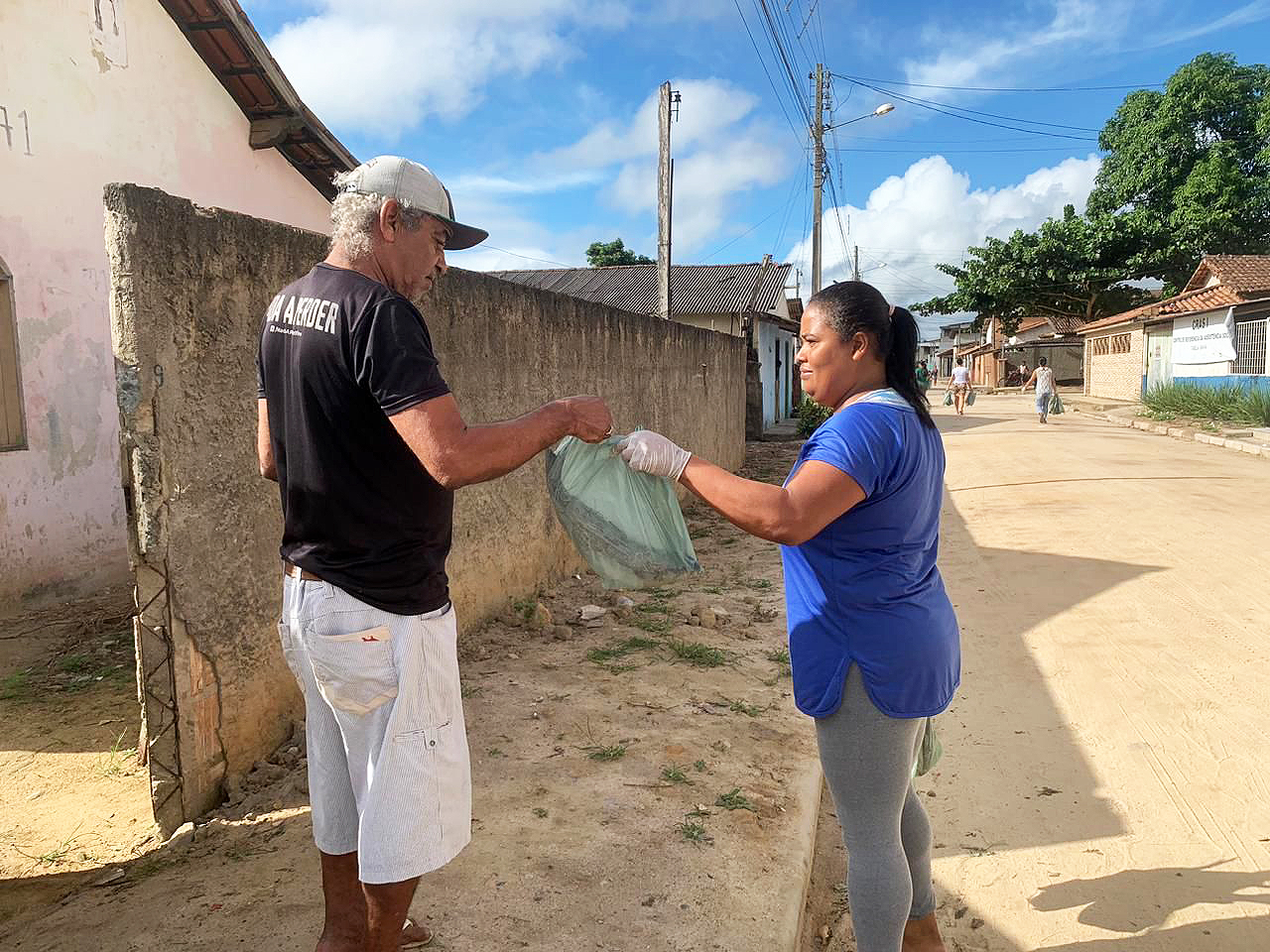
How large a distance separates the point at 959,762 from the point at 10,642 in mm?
5024

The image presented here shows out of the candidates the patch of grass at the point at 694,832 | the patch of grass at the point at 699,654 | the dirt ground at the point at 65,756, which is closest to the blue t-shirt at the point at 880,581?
the patch of grass at the point at 694,832

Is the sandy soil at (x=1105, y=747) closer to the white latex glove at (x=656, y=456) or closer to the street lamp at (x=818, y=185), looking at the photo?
the white latex glove at (x=656, y=456)

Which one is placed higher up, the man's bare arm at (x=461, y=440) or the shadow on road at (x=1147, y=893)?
the man's bare arm at (x=461, y=440)

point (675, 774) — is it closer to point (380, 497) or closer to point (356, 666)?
point (356, 666)

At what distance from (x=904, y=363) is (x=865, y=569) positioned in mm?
496

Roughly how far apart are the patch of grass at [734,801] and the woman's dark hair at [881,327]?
1653 mm

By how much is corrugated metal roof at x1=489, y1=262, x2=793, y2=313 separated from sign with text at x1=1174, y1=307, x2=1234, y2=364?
1152 cm

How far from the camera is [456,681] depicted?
1.93 meters

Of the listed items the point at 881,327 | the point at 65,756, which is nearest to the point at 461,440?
the point at 881,327

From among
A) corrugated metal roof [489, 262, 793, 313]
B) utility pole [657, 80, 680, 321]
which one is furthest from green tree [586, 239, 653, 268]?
utility pole [657, 80, 680, 321]

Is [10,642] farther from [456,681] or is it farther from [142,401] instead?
[456,681]

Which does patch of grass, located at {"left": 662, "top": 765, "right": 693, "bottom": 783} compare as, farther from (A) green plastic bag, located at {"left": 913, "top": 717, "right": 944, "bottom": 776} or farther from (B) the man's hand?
(B) the man's hand

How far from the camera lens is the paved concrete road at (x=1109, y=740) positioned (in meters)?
2.67

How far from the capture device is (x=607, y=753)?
3.45 m
